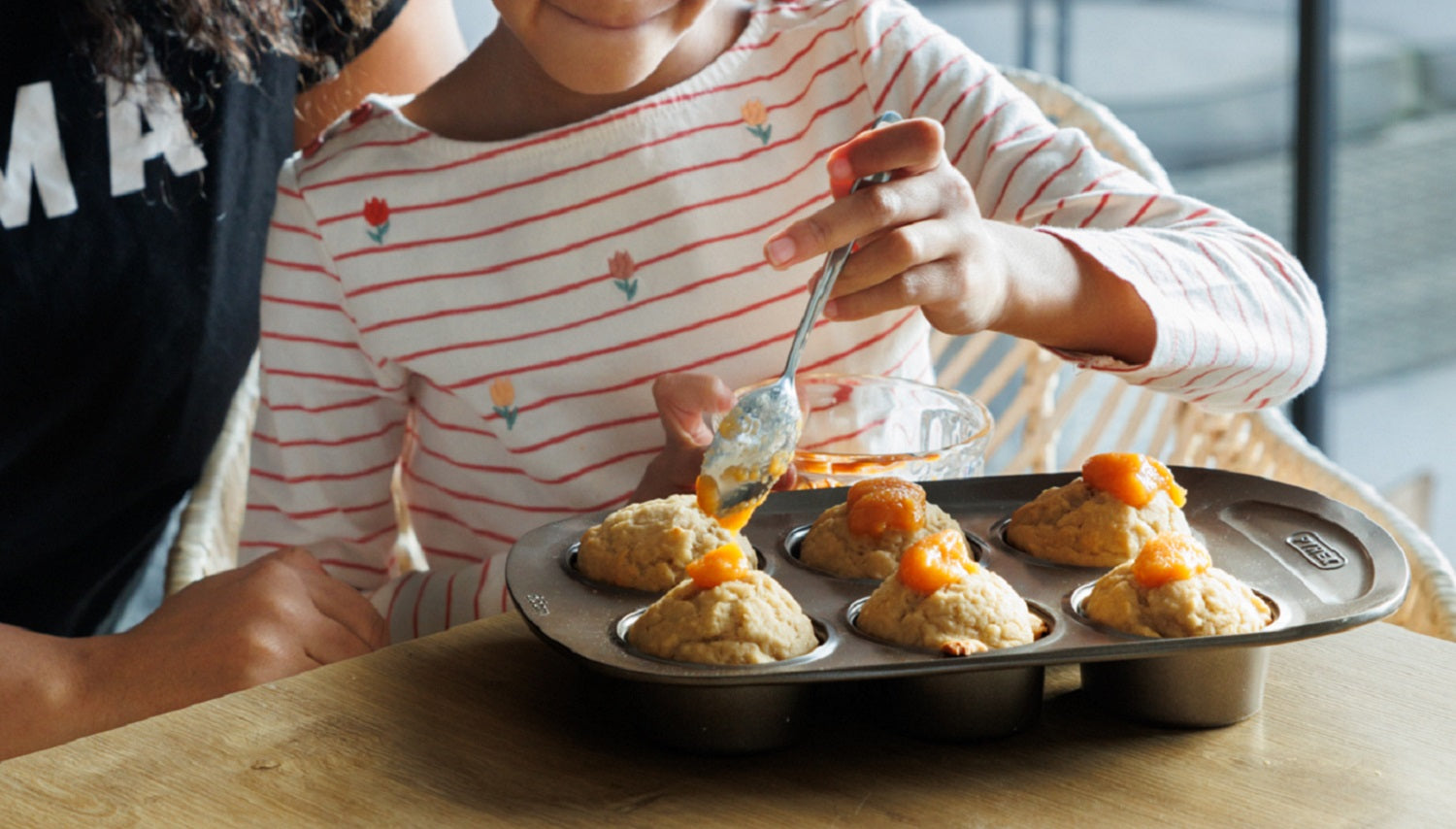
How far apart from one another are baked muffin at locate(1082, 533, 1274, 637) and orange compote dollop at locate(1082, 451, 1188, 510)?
0.07 meters

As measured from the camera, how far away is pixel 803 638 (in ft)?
2.42

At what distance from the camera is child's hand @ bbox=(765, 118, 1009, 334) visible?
0.82 m

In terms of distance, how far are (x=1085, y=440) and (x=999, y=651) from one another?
82 cm

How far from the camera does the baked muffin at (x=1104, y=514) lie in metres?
0.83

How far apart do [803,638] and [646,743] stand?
3.8 inches

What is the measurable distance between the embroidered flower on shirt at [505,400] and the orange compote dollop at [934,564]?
0.50 meters

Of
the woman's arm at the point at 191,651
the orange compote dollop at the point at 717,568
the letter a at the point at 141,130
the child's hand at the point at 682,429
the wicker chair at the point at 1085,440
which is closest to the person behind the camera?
the orange compote dollop at the point at 717,568

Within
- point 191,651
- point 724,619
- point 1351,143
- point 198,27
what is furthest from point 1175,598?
point 1351,143

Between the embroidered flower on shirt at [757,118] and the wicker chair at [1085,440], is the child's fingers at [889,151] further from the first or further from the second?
the wicker chair at [1085,440]

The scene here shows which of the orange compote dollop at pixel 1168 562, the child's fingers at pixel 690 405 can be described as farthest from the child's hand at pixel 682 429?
the orange compote dollop at pixel 1168 562

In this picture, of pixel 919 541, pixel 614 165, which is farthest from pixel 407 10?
pixel 919 541

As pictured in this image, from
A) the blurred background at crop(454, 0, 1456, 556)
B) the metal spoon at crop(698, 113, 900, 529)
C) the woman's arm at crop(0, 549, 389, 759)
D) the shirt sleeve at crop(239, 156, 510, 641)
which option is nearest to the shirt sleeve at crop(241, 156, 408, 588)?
the shirt sleeve at crop(239, 156, 510, 641)

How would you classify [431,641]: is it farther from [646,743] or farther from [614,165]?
[614,165]

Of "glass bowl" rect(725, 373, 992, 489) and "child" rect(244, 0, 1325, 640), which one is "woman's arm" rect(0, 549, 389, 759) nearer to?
"child" rect(244, 0, 1325, 640)
